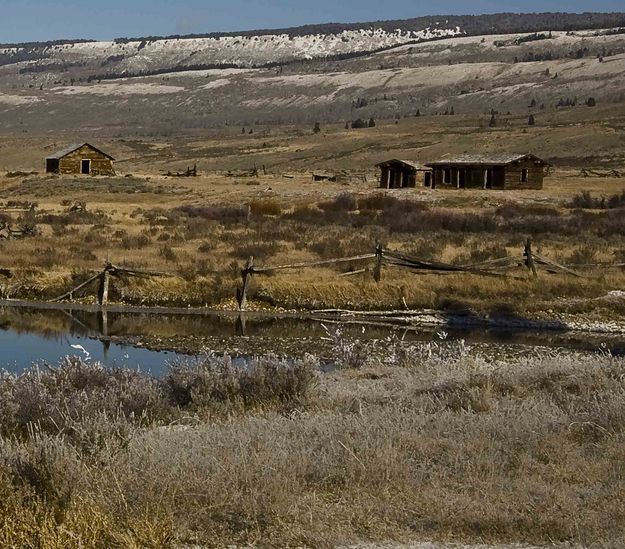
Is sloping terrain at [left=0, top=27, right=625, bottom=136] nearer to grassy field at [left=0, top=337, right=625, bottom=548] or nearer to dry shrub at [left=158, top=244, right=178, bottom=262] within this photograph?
dry shrub at [left=158, top=244, right=178, bottom=262]

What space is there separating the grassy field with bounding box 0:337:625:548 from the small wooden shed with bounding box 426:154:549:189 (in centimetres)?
4477

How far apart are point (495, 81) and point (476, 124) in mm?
72273

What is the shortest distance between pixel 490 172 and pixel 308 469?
161ft

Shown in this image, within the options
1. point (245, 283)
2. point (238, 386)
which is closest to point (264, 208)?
point (245, 283)

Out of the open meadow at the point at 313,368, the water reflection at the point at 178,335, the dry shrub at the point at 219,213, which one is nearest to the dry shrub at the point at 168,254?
the open meadow at the point at 313,368

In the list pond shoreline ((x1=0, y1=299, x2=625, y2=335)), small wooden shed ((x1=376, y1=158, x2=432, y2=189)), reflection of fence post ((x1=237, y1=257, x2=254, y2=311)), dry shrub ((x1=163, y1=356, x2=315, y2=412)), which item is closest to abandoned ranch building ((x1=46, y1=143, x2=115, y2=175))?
small wooden shed ((x1=376, y1=158, x2=432, y2=189))

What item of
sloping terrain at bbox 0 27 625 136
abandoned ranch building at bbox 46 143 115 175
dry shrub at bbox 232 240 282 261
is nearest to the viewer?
dry shrub at bbox 232 240 282 261

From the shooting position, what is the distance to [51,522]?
475cm

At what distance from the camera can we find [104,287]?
2095 centimetres

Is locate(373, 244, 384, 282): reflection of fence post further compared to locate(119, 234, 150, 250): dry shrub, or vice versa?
locate(119, 234, 150, 250): dry shrub

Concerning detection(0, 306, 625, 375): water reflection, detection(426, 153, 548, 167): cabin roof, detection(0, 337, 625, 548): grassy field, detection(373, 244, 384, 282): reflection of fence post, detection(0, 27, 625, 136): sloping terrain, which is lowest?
detection(0, 306, 625, 375): water reflection

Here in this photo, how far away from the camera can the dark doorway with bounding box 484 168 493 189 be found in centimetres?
5341

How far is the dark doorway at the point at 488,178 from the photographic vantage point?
5341 centimetres

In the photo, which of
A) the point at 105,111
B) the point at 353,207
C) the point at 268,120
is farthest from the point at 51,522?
the point at 105,111
